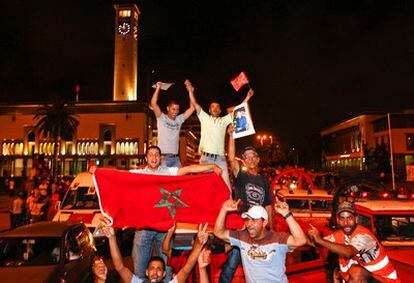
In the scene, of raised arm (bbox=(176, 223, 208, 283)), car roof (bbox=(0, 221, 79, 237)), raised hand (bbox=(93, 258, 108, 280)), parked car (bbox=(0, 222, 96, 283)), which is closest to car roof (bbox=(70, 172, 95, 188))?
car roof (bbox=(0, 221, 79, 237))

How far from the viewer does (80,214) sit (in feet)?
35.7

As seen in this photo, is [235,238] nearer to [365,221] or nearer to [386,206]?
[365,221]

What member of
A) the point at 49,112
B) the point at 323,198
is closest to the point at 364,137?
the point at 49,112

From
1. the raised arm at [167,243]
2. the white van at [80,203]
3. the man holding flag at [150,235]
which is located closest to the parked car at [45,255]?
the man holding flag at [150,235]

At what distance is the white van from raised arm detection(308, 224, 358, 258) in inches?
300

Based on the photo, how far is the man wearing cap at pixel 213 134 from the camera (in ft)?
21.6

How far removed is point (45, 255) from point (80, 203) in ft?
18.3

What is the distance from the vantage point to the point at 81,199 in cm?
1201

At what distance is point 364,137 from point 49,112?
214 feet

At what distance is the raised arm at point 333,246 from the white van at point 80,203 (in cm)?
763

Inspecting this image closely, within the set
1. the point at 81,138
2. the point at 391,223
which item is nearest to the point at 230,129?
the point at 391,223

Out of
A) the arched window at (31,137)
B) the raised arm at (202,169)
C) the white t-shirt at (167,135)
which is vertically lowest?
the raised arm at (202,169)

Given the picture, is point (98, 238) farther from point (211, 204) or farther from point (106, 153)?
point (106, 153)

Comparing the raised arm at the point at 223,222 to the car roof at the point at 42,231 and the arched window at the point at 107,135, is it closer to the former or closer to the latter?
the car roof at the point at 42,231
